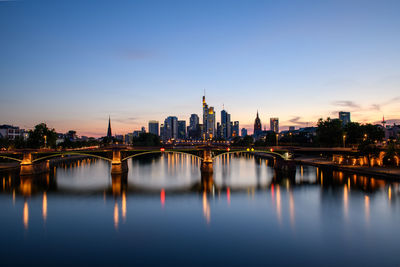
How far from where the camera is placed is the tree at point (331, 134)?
3137 inches

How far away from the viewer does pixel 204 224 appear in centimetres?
2758

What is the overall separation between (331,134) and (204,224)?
219ft

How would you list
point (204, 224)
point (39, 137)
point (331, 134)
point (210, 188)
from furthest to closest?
point (39, 137) → point (331, 134) → point (210, 188) → point (204, 224)

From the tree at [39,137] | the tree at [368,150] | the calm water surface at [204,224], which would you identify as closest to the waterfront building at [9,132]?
the tree at [39,137]

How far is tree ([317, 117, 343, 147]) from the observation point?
79.7 metres

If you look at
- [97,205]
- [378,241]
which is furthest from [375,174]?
[97,205]

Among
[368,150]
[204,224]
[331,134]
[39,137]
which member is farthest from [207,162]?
[39,137]

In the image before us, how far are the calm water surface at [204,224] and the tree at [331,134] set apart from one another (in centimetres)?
3662

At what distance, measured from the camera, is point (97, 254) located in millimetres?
20500

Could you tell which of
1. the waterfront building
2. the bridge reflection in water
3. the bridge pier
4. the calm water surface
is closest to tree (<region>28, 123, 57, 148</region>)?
the bridge reflection in water

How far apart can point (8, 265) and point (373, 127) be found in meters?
90.8

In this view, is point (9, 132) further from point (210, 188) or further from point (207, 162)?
point (210, 188)

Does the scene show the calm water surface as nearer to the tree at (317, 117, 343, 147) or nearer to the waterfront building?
the tree at (317, 117, 343, 147)

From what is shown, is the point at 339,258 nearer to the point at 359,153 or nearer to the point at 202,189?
the point at 202,189
